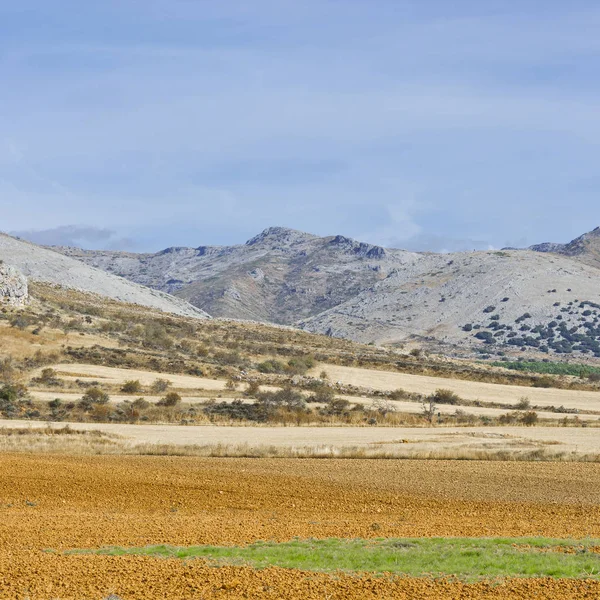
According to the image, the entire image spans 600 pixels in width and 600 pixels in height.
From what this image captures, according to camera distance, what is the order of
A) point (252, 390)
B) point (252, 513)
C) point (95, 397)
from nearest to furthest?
point (252, 513)
point (95, 397)
point (252, 390)

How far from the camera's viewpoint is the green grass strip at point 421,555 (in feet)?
44.3

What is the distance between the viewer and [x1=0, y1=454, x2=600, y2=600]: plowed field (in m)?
12.2

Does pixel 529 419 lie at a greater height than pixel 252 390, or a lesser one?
lesser

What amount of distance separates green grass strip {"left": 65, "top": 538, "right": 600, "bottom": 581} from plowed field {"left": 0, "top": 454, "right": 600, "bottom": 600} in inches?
23.7

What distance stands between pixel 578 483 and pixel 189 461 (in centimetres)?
1353

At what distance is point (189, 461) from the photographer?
103 ft

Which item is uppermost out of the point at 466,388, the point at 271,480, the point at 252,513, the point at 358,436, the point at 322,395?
the point at 322,395

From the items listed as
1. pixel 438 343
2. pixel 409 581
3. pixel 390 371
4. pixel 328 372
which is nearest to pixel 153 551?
pixel 409 581

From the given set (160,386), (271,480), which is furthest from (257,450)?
(160,386)

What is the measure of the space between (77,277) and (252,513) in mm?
119044

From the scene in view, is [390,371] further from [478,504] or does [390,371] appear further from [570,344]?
[570,344]

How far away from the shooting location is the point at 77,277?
13475 cm

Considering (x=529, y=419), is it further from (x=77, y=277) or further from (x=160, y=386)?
(x=77, y=277)

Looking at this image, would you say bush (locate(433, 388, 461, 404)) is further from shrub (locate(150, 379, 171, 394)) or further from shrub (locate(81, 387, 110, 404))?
shrub (locate(81, 387, 110, 404))
